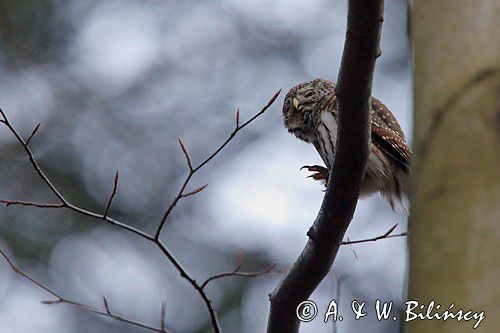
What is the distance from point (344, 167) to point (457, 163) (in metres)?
1.64

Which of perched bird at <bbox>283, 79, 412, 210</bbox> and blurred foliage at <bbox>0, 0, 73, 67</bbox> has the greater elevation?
blurred foliage at <bbox>0, 0, 73, 67</bbox>

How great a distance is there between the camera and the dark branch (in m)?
2.57

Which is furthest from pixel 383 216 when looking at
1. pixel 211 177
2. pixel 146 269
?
pixel 146 269

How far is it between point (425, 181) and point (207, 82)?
12147 mm

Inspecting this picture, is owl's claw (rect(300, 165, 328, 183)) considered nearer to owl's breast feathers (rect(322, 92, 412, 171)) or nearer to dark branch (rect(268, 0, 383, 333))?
owl's breast feathers (rect(322, 92, 412, 171))

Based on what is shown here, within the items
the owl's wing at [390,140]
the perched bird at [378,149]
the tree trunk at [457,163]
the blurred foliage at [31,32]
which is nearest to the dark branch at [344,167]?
the tree trunk at [457,163]

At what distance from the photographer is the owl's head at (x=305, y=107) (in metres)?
5.09

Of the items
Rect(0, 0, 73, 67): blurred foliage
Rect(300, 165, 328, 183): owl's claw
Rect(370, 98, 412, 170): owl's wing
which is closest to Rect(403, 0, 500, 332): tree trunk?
Rect(300, 165, 328, 183): owl's claw

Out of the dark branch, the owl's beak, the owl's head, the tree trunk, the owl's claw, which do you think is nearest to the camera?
the tree trunk

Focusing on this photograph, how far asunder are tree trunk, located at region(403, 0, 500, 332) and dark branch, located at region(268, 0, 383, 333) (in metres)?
1.12

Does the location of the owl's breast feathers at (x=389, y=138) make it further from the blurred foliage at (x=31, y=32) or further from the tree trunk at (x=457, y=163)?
the blurred foliage at (x=31, y=32)

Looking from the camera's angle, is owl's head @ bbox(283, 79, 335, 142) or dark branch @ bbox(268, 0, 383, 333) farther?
owl's head @ bbox(283, 79, 335, 142)

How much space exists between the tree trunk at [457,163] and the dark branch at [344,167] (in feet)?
3.69

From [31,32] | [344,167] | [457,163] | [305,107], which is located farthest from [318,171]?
[31,32]
